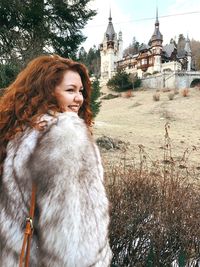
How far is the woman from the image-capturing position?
153 cm

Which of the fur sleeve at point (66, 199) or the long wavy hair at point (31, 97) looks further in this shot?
the long wavy hair at point (31, 97)

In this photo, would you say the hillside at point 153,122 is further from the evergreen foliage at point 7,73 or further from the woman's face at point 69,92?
the woman's face at point 69,92

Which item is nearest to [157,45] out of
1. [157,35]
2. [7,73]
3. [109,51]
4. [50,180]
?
[157,35]

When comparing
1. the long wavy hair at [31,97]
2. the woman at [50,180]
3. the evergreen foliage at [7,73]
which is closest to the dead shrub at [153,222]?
the woman at [50,180]

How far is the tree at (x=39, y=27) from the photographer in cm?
854

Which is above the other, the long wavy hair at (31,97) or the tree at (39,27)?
the tree at (39,27)

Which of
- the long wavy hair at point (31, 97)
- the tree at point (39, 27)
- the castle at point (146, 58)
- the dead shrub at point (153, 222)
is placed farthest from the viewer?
the castle at point (146, 58)

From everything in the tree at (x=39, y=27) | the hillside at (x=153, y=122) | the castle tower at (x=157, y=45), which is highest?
the castle tower at (x=157, y=45)

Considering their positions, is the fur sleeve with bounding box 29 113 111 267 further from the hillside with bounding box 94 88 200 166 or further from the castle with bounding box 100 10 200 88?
the castle with bounding box 100 10 200 88

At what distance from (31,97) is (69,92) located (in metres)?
0.19

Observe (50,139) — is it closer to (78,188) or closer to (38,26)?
(78,188)

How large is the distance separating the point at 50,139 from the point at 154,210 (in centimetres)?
171

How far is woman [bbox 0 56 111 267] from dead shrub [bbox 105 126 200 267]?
1.25 metres

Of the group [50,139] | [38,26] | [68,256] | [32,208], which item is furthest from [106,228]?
[38,26]
